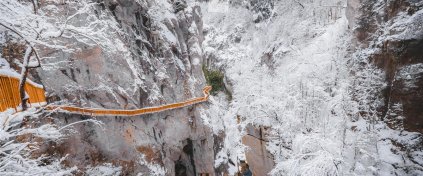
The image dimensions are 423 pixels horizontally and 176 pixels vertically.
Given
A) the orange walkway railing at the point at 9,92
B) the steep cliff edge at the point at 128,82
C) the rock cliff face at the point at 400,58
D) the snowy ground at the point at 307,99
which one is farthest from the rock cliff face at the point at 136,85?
the rock cliff face at the point at 400,58

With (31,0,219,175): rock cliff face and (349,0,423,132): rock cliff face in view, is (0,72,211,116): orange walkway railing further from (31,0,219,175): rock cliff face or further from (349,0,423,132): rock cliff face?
(349,0,423,132): rock cliff face

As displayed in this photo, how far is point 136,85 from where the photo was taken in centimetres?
1625

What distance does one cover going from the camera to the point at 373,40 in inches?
540

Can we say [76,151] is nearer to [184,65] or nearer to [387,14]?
[184,65]

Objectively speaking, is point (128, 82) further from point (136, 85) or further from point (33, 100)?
point (33, 100)

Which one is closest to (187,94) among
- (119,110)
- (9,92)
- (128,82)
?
(128,82)

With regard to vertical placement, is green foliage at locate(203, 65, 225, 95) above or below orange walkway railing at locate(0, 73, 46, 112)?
below

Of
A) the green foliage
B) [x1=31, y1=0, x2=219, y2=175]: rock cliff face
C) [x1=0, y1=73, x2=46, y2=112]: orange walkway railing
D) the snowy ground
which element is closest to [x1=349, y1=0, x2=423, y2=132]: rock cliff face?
the snowy ground

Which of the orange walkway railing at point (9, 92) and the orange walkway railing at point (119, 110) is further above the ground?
the orange walkway railing at point (9, 92)

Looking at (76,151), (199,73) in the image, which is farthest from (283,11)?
(76,151)

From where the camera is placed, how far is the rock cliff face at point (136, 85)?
42.9ft

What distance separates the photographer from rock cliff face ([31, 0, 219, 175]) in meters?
13.1

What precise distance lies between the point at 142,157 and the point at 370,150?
11092 mm

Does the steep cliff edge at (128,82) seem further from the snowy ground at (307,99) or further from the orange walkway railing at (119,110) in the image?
the snowy ground at (307,99)
